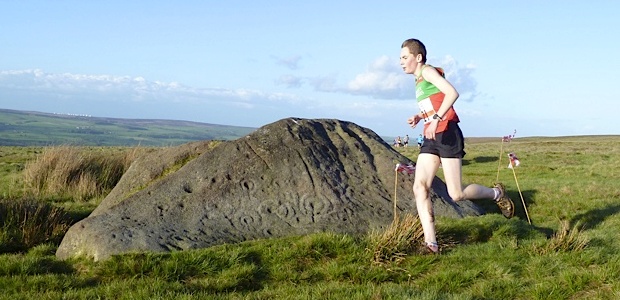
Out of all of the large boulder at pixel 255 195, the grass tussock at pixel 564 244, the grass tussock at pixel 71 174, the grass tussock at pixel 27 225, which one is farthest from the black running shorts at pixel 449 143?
the grass tussock at pixel 71 174

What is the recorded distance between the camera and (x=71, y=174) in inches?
582

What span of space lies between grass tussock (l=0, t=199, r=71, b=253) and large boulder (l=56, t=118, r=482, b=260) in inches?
24.8

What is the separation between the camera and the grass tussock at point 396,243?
691 centimetres

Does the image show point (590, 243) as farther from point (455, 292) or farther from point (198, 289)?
point (198, 289)

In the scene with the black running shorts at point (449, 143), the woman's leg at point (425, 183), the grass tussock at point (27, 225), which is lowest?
the grass tussock at point (27, 225)

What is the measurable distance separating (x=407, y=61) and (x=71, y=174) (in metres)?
10.9

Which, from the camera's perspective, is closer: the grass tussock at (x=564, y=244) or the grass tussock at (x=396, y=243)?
the grass tussock at (x=396, y=243)

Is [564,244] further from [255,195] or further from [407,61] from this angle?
[255,195]

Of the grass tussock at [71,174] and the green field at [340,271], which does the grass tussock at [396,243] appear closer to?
the green field at [340,271]

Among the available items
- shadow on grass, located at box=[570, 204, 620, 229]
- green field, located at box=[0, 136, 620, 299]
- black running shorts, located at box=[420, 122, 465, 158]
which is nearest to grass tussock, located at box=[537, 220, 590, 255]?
green field, located at box=[0, 136, 620, 299]

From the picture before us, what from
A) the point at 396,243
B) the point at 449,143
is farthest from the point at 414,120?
the point at 396,243

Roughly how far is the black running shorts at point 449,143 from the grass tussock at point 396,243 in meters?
1.08

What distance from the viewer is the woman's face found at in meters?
6.91

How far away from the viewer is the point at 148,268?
21.3ft
